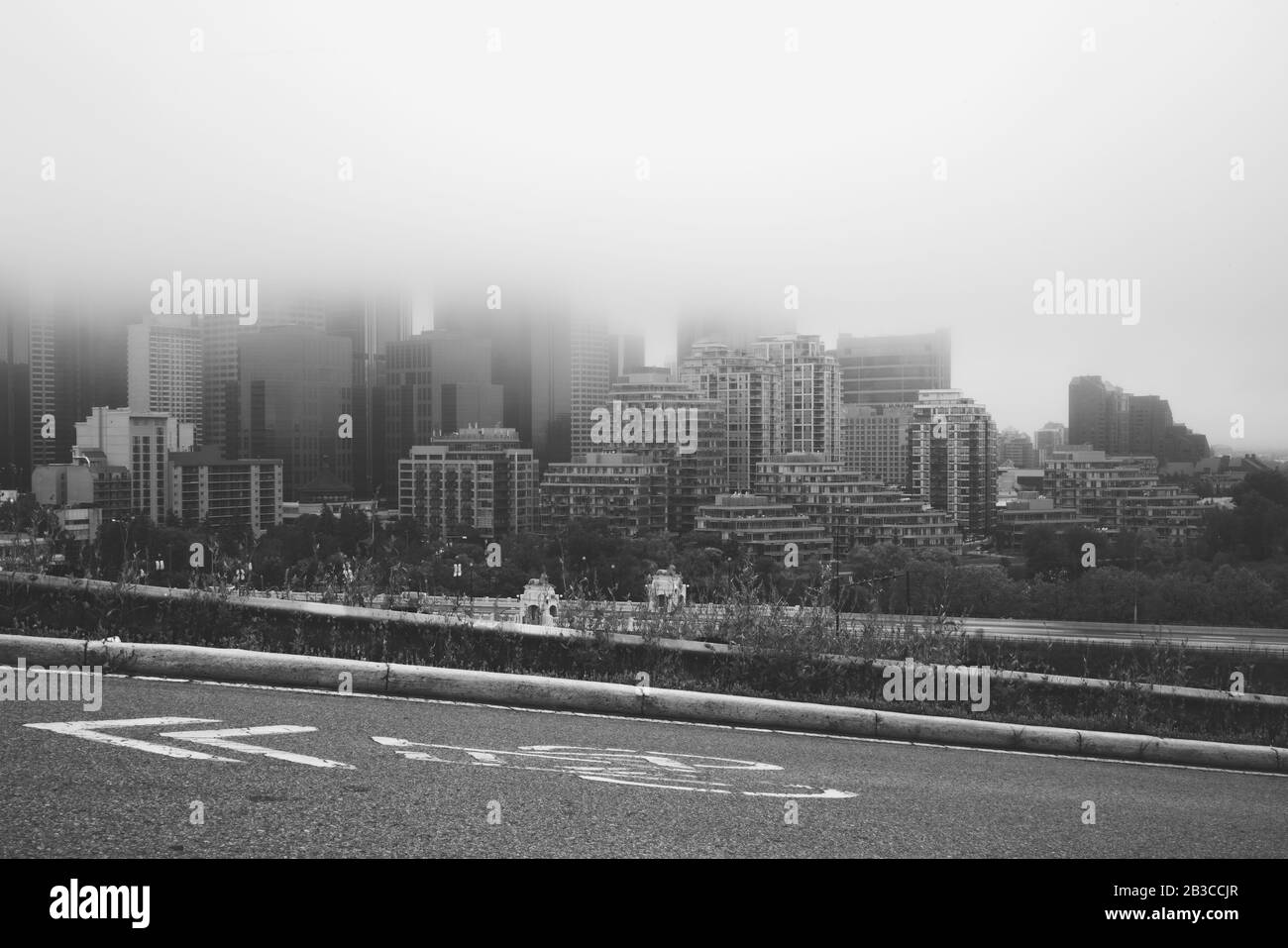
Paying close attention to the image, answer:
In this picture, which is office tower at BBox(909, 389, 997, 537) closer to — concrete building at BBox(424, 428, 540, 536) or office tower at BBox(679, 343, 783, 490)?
office tower at BBox(679, 343, 783, 490)

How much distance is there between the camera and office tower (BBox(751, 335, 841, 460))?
80812mm

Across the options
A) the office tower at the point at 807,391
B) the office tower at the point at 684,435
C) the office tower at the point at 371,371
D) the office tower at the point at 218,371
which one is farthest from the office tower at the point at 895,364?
the office tower at the point at 218,371

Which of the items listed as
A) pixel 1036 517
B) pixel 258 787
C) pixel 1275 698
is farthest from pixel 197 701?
pixel 1036 517

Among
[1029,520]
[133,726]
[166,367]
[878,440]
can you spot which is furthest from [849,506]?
[133,726]

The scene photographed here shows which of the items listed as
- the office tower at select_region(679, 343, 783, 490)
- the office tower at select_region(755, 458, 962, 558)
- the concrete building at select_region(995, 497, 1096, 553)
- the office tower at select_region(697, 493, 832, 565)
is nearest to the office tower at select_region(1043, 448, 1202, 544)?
the concrete building at select_region(995, 497, 1096, 553)

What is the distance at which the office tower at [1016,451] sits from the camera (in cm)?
7394

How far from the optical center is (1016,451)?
77.0 meters

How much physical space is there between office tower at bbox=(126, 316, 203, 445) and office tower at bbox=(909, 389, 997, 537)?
40365 mm

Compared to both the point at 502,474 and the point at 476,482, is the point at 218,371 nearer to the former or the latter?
the point at 502,474

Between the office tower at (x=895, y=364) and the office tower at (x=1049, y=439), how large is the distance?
1587cm

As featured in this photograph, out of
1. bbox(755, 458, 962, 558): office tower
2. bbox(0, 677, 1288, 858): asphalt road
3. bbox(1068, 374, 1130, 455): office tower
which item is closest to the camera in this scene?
bbox(0, 677, 1288, 858): asphalt road

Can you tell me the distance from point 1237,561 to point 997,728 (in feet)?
136

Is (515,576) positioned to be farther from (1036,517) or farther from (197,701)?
(1036,517)

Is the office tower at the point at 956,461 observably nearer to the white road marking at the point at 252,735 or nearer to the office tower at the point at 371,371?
the office tower at the point at 371,371
